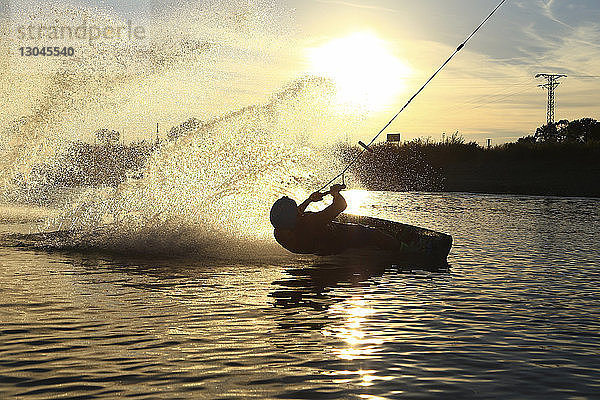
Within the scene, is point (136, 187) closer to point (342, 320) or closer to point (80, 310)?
point (80, 310)

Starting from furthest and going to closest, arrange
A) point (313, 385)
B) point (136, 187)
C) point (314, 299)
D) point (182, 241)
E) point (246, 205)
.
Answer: point (246, 205) < point (136, 187) < point (182, 241) < point (314, 299) < point (313, 385)

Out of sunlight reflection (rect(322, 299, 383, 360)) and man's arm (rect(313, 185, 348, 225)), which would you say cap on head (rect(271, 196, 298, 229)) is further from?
sunlight reflection (rect(322, 299, 383, 360))

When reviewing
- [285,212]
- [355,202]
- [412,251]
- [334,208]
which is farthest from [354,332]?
[355,202]

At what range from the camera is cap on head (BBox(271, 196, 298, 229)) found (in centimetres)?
1819

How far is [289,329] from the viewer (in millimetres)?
12133

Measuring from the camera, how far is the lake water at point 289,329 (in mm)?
9047

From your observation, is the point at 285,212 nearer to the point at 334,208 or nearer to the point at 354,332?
the point at 334,208

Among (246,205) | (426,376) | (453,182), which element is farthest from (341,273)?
(453,182)

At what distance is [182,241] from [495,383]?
15.5 m

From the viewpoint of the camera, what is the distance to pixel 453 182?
3108 inches

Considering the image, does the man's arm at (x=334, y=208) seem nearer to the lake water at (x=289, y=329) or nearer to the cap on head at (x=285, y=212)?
the cap on head at (x=285, y=212)

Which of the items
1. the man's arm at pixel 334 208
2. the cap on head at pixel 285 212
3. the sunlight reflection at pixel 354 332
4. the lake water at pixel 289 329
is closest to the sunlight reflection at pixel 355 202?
the man's arm at pixel 334 208

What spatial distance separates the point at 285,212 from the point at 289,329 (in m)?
6.33

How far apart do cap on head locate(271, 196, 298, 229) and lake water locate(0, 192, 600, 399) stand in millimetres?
1306
